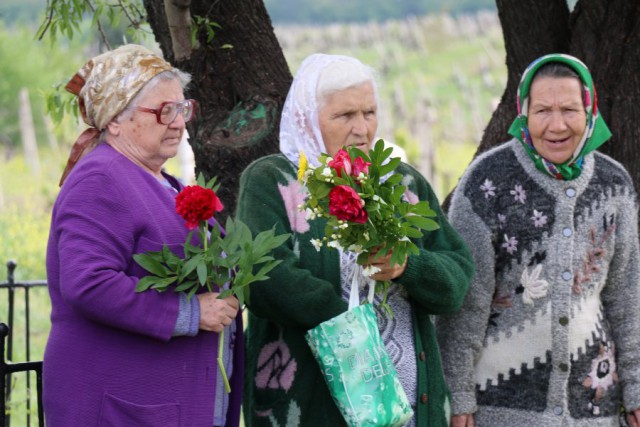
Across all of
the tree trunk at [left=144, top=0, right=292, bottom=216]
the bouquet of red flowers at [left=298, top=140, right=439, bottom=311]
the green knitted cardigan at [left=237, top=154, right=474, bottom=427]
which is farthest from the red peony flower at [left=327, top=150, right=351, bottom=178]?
the tree trunk at [left=144, top=0, right=292, bottom=216]

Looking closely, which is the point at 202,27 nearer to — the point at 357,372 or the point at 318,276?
the point at 318,276

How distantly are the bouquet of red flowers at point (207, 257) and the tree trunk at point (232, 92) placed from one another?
1.55m

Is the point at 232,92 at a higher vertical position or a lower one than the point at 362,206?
higher

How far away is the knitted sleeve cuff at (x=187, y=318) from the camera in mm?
2650

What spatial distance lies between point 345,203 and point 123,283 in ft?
2.05

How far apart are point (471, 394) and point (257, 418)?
0.75 m

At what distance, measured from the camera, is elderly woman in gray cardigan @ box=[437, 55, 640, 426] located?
322cm

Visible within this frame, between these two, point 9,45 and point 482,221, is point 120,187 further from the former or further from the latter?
point 9,45

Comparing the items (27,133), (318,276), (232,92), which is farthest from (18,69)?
(318,276)

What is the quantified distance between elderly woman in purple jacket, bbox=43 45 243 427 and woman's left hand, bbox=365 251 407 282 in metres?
0.42

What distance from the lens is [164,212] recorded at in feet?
8.98

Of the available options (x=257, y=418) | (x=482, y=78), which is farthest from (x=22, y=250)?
(x=482, y=78)

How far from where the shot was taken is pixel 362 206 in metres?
2.62

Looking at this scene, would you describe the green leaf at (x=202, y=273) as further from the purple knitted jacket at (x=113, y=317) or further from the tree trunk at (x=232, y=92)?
the tree trunk at (x=232, y=92)
